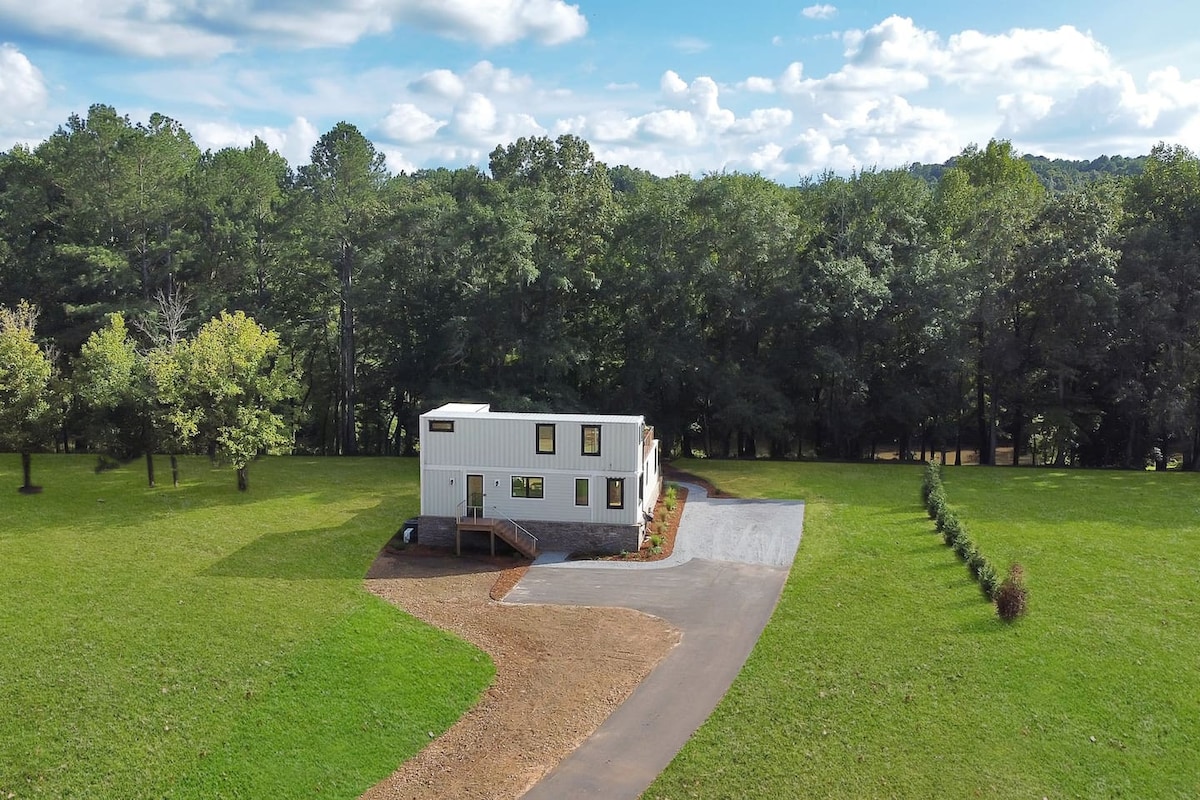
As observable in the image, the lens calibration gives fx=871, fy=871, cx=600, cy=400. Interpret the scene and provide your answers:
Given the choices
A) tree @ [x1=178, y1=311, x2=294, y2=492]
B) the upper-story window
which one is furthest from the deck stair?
tree @ [x1=178, y1=311, x2=294, y2=492]

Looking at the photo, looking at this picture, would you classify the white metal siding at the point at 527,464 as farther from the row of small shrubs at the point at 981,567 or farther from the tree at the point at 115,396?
the tree at the point at 115,396

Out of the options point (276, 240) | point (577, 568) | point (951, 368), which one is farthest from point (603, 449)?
point (276, 240)

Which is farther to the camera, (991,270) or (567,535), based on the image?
(991,270)

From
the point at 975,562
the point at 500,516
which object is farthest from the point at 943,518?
the point at 500,516

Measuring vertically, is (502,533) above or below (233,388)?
below

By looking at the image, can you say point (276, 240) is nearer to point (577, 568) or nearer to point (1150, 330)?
point (577, 568)

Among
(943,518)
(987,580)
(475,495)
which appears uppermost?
(475,495)

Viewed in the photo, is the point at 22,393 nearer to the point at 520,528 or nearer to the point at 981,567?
the point at 520,528
